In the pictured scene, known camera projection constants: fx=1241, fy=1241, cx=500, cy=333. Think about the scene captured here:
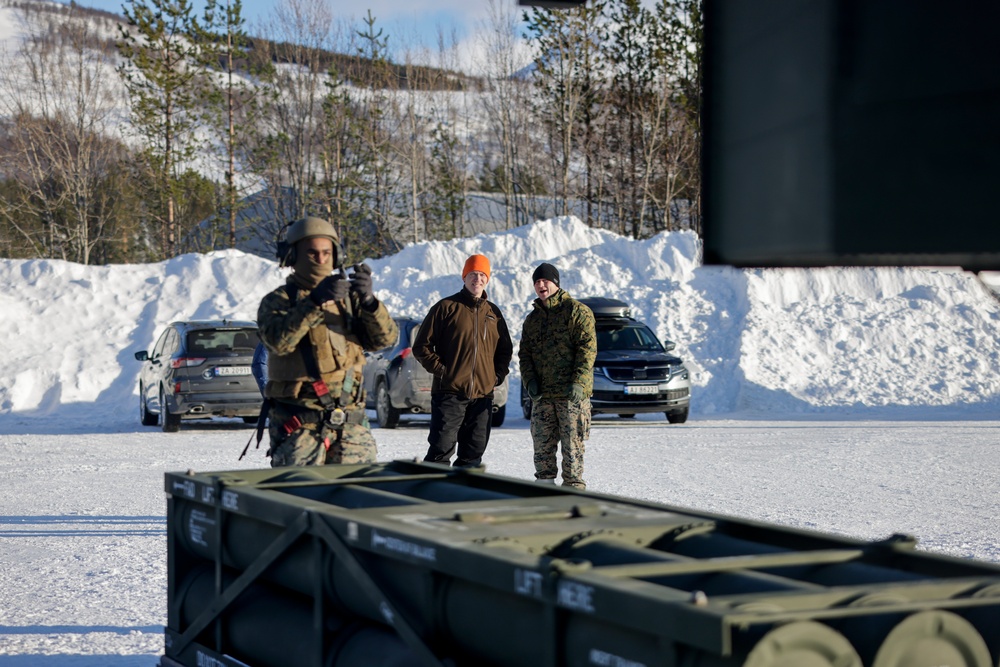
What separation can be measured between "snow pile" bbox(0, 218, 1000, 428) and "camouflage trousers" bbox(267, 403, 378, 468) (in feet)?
56.9

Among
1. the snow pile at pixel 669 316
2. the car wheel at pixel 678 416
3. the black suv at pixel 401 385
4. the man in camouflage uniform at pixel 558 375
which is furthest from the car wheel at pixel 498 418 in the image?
the man in camouflage uniform at pixel 558 375

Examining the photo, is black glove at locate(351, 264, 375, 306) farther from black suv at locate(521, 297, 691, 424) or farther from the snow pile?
the snow pile

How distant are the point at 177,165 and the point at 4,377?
2603 centimetres

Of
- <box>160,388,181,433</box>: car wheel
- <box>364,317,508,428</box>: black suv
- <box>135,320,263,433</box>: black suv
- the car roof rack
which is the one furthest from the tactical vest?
the car roof rack

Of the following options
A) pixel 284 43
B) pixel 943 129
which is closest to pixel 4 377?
pixel 943 129

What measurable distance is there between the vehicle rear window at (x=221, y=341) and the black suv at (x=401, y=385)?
6.22ft

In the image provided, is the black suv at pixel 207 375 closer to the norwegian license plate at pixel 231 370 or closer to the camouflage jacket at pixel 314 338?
the norwegian license plate at pixel 231 370

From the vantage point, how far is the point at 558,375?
8.85m

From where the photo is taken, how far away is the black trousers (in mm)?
8867

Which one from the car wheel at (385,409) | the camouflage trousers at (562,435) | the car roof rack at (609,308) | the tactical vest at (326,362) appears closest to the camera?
the tactical vest at (326,362)

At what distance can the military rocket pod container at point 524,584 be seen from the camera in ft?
9.41

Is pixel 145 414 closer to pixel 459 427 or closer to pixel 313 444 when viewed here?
pixel 459 427

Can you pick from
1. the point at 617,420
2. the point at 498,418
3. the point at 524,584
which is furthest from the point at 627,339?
the point at 524,584

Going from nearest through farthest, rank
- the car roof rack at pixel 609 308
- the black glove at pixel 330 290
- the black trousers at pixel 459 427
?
the black glove at pixel 330 290 → the black trousers at pixel 459 427 → the car roof rack at pixel 609 308
